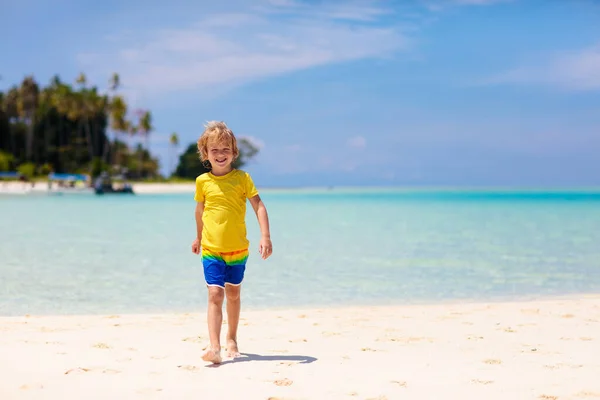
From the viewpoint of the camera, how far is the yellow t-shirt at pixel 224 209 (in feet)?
16.4

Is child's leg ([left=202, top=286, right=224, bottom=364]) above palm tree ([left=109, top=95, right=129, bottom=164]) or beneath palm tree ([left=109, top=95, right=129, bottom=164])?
beneath

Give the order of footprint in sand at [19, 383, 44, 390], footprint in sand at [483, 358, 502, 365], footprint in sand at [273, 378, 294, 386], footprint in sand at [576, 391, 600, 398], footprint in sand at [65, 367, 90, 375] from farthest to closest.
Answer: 1. footprint in sand at [483, 358, 502, 365]
2. footprint in sand at [65, 367, 90, 375]
3. footprint in sand at [273, 378, 294, 386]
4. footprint in sand at [19, 383, 44, 390]
5. footprint in sand at [576, 391, 600, 398]

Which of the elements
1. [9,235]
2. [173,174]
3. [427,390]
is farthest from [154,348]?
[173,174]

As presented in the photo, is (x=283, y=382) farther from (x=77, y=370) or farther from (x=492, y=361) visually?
(x=492, y=361)

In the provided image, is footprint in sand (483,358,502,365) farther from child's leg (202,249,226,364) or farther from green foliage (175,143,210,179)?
green foliage (175,143,210,179)

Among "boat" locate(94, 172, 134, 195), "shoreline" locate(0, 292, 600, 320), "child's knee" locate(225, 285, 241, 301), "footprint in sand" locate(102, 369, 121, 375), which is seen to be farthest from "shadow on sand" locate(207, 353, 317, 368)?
"boat" locate(94, 172, 134, 195)

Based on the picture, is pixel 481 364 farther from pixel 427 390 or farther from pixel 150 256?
pixel 150 256

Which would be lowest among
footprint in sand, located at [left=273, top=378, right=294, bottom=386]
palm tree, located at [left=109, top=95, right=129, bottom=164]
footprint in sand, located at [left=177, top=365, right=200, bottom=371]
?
footprint in sand, located at [left=177, top=365, right=200, bottom=371]

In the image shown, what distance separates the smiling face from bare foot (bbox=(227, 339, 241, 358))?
146 cm

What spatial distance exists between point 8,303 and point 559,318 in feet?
23.2

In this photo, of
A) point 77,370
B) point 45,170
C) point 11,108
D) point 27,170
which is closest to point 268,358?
point 77,370

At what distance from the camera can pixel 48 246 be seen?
1773 cm

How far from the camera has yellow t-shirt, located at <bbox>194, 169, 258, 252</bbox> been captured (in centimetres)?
501

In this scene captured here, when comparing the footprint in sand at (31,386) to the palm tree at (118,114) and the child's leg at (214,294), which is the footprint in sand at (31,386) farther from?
the palm tree at (118,114)
